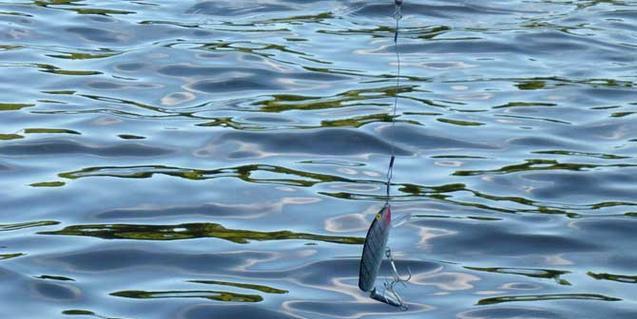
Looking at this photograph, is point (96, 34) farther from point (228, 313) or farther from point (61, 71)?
point (228, 313)

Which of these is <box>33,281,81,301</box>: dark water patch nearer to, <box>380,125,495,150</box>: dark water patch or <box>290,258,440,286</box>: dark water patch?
<box>290,258,440,286</box>: dark water patch

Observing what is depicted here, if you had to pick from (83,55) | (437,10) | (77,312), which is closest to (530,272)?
(77,312)

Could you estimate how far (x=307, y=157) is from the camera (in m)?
7.59

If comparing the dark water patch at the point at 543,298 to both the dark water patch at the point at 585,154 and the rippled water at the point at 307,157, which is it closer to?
the rippled water at the point at 307,157

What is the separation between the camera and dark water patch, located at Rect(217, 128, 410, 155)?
7707 millimetres

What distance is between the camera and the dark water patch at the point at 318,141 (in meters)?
7.71

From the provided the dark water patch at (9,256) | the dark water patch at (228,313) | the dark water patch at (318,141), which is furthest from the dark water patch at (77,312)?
the dark water patch at (318,141)

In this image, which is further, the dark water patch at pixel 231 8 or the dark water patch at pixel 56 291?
the dark water patch at pixel 231 8

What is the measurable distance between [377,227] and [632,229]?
227 centimetres

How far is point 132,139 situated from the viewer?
7.77 m

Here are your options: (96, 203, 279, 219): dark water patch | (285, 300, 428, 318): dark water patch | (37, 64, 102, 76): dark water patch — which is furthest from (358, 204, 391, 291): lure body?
(37, 64, 102, 76): dark water patch

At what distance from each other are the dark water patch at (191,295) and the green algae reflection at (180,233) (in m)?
0.64

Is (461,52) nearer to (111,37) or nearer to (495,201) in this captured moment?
(111,37)

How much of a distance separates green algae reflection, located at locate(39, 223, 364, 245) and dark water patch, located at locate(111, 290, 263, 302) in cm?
64
